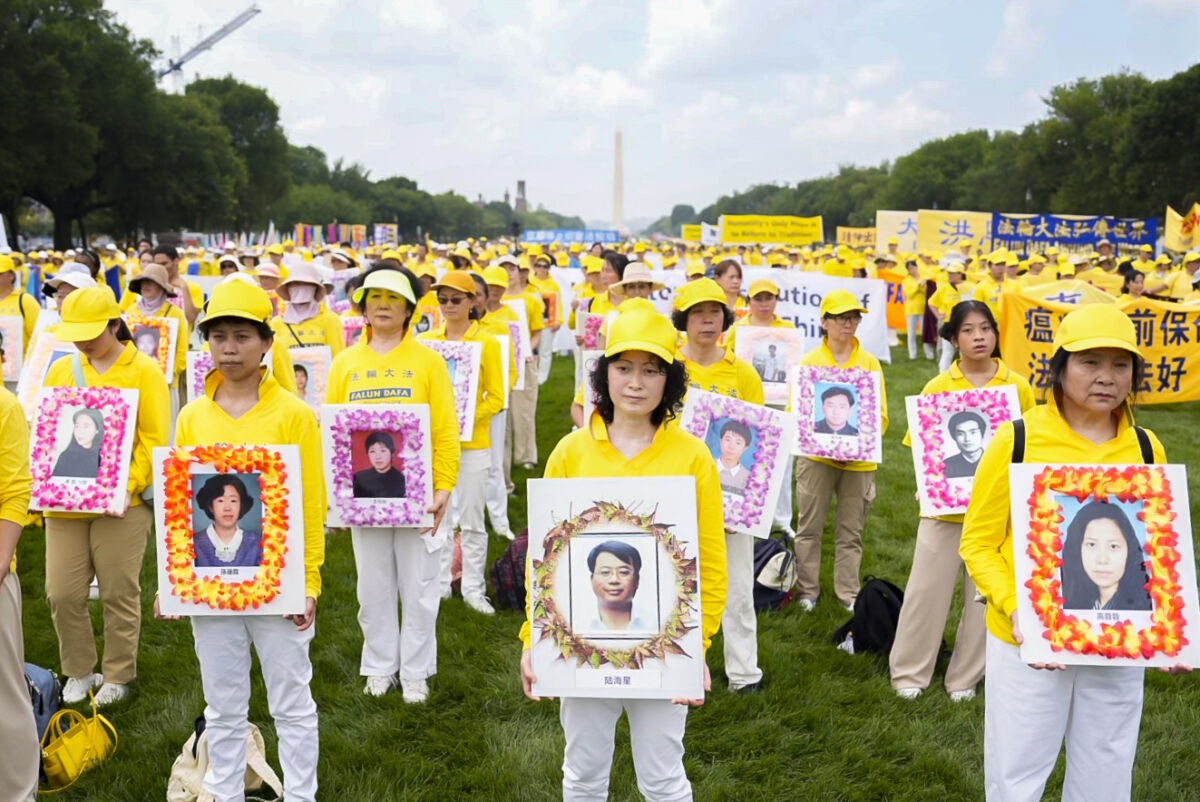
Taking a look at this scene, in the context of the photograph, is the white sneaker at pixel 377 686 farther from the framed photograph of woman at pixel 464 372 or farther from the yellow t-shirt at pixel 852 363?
the yellow t-shirt at pixel 852 363

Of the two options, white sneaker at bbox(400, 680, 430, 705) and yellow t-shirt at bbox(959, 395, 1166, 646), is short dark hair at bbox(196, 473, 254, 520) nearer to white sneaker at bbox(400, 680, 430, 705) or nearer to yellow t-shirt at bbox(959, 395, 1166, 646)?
white sneaker at bbox(400, 680, 430, 705)

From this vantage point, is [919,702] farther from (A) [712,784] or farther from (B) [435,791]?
(B) [435,791]

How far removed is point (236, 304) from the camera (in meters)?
→ 4.03

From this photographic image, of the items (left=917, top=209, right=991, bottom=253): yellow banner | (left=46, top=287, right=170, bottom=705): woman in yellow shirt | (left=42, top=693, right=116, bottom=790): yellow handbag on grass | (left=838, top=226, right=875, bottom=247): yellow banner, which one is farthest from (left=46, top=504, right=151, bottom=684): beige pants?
(left=838, top=226, right=875, bottom=247): yellow banner

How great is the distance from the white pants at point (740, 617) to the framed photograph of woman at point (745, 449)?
20cm

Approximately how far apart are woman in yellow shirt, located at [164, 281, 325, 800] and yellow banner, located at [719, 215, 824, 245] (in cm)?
2358

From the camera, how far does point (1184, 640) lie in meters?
3.25

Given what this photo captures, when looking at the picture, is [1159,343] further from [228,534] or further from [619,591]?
[228,534]

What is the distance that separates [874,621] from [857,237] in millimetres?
45425

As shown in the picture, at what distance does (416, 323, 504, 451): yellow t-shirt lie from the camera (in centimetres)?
703

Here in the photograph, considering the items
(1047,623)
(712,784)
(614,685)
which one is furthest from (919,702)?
(614,685)

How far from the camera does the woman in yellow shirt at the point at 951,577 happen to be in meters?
5.60

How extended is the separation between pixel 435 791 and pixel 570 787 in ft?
4.84

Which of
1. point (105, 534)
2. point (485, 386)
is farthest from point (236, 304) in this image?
point (485, 386)
